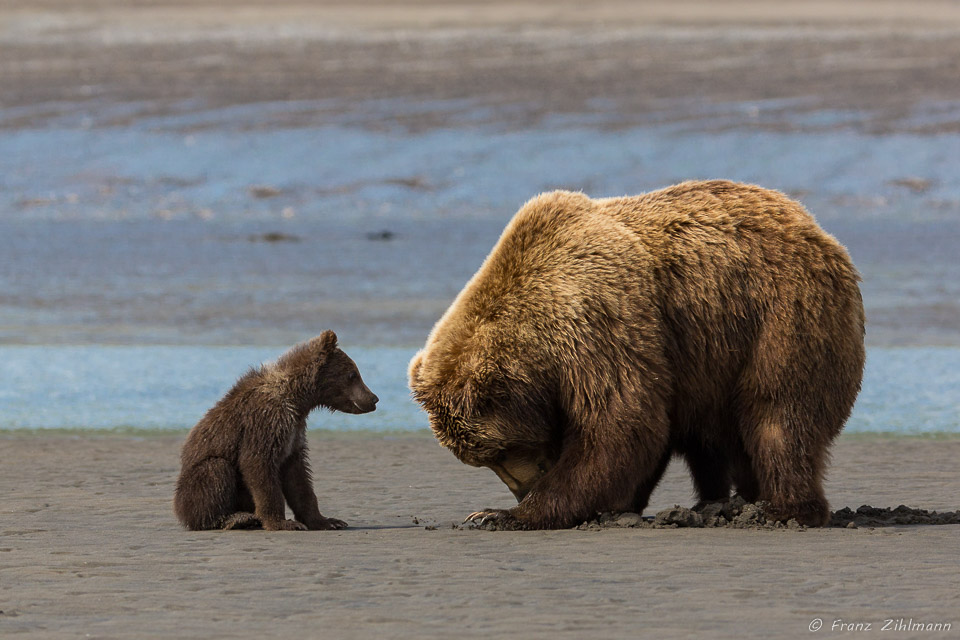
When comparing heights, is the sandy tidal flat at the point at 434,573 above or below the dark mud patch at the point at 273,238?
above

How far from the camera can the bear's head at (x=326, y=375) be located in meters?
7.41

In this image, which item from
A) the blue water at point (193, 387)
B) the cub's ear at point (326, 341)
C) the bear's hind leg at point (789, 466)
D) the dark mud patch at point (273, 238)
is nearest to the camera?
the bear's hind leg at point (789, 466)

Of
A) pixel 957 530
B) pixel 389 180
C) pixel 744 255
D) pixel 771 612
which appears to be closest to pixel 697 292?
pixel 744 255

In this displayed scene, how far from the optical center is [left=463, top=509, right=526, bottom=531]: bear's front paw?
7.28 meters

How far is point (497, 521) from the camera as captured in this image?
730 cm

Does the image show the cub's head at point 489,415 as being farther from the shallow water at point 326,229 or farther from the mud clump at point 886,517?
the shallow water at point 326,229

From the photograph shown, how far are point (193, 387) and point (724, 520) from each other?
21.8 feet

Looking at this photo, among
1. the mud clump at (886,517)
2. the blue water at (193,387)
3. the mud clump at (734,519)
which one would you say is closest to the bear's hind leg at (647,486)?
the mud clump at (734,519)

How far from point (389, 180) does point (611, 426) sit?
37840 mm

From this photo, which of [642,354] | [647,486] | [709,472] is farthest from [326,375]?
[709,472]

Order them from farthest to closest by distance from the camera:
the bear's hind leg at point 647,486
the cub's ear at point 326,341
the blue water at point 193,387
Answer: the blue water at point 193,387, the bear's hind leg at point 647,486, the cub's ear at point 326,341

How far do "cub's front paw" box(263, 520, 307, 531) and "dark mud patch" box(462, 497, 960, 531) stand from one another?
779mm

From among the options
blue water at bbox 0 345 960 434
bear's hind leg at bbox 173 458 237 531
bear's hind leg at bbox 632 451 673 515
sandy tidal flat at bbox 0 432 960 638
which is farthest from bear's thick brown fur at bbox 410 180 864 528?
blue water at bbox 0 345 960 434

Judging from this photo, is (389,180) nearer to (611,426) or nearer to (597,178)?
(597,178)
